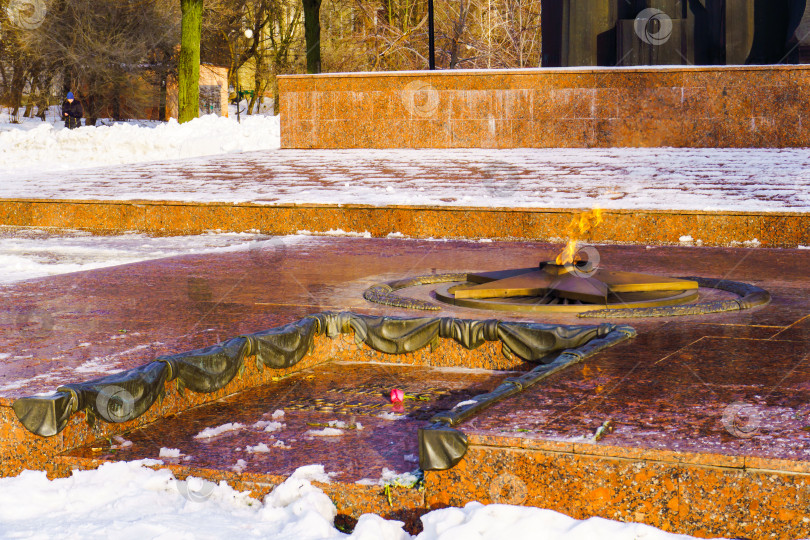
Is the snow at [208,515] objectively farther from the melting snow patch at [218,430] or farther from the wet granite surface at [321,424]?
the melting snow patch at [218,430]

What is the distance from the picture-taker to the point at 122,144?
21.5 m

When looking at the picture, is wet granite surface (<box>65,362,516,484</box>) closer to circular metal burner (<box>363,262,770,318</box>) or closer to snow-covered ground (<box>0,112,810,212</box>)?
circular metal burner (<box>363,262,770,318</box>)

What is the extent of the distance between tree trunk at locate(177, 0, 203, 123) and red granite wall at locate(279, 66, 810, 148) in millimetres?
9379

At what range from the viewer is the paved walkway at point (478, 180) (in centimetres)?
918

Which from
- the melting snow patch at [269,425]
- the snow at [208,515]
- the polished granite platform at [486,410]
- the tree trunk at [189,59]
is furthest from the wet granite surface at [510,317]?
the tree trunk at [189,59]

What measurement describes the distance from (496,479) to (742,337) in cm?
186

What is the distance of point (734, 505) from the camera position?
2.40 m

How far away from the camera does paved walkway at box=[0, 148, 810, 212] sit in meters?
9.18

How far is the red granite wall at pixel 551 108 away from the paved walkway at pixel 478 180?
23.6 inches

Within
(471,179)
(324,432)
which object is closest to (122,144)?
(471,179)

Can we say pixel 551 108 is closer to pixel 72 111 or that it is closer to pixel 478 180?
pixel 478 180

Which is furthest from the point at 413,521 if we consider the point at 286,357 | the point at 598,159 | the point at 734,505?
the point at 598,159

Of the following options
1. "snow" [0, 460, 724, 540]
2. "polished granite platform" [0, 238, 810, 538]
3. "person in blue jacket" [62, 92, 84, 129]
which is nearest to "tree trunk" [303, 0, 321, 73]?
"person in blue jacket" [62, 92, 84, 129]

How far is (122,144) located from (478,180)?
1257 centimetres
